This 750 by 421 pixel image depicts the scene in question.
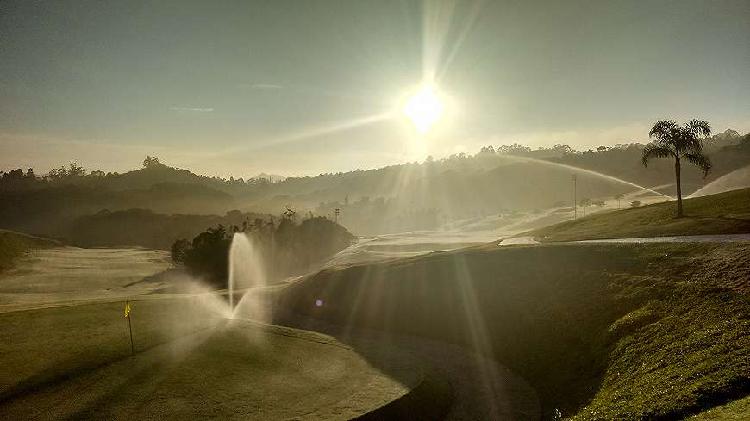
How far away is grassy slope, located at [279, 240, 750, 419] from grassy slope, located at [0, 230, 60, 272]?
347 ft

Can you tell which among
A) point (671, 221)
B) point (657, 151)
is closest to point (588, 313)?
point (671, 221)

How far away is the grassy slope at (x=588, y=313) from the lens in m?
24.0

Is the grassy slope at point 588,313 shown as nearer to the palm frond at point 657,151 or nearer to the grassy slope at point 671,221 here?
the grassy slope at point 671,221

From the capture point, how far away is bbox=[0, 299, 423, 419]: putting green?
85.1 feet

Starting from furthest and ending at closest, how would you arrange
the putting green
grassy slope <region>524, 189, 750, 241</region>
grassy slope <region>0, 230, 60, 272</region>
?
grassy slope <region>0, 230, 60, 272</region> → grassy slope <region>524, 189, 750, 241</region> → the putting green

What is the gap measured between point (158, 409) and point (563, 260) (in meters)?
40.2

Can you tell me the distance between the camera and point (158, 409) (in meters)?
25.4

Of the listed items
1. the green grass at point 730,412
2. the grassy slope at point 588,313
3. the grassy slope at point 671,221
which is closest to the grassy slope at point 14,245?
the grassy slope at point 588,313

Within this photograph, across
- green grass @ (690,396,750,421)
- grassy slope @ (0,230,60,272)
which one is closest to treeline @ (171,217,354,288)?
grassy slope @ (0,230,60,272)

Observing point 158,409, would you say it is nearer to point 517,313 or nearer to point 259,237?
point 517,313

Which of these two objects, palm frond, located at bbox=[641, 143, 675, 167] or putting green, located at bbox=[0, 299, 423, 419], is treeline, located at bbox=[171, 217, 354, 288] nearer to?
putting green, located at bbox=[0, 299, 423, 419]

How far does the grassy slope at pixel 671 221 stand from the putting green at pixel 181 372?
3435cm

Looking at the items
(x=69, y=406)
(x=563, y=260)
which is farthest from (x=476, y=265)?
(x=69, y=406)

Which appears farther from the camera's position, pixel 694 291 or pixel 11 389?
pixel 694 291
